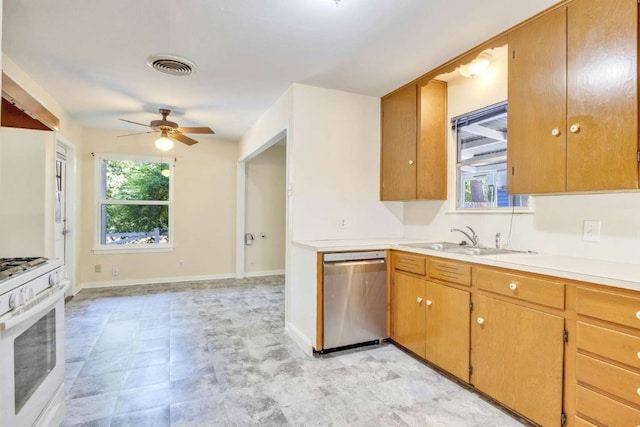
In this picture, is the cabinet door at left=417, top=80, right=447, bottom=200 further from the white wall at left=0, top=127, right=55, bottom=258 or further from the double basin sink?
the white wall at left=0, top=127, right=55, bottom=258

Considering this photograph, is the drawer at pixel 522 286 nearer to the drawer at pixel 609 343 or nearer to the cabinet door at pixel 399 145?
the drawer at pixel 609 343

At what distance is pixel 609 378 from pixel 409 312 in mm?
1392

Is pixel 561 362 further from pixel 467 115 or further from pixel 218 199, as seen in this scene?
pixel 218 199

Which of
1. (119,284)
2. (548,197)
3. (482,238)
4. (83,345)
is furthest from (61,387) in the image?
(119,284)

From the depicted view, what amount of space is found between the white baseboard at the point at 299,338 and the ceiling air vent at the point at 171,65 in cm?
253

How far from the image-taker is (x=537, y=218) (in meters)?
2.40

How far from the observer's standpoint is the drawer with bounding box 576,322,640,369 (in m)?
1.42

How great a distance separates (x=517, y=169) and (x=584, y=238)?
0.59 m

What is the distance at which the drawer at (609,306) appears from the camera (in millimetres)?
1415

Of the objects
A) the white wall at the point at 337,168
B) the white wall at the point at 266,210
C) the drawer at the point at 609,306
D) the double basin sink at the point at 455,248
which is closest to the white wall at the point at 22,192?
the white wall at the point at 337,168

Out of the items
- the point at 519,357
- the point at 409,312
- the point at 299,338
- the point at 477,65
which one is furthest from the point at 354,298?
the point at 477,65

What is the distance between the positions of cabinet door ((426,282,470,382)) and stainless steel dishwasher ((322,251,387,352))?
1.61 feet

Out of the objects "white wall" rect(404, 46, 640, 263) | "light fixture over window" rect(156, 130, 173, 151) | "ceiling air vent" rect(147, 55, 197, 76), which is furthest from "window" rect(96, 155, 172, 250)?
"white wall" rect(404, 46, 640, 263)

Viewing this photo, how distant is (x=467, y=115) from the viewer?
9.99 feet
